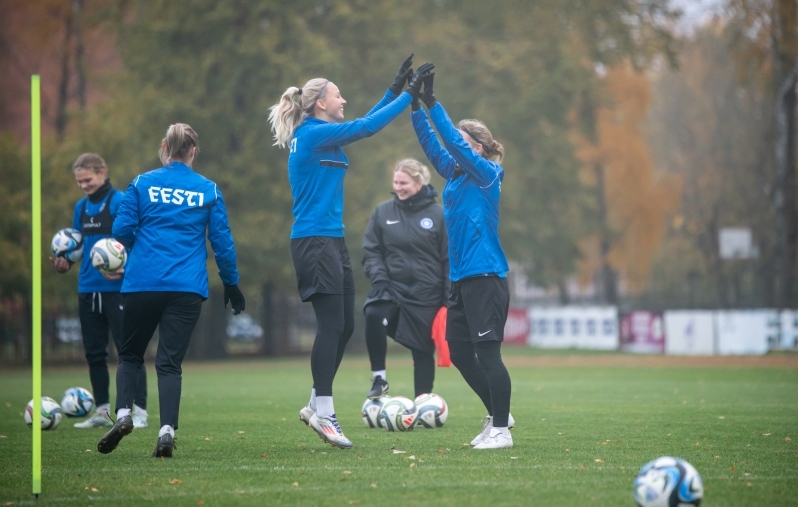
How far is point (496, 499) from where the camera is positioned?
18.1 ft

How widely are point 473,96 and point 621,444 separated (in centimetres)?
2674

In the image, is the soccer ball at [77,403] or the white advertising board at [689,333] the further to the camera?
the white advertising board at [689,333]

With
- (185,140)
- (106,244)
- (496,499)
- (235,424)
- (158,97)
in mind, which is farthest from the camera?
(158,97)

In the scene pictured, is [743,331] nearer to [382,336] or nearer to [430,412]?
[382,336]

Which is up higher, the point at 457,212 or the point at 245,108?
the point at 245,108

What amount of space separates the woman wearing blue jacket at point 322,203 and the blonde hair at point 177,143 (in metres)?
0.65

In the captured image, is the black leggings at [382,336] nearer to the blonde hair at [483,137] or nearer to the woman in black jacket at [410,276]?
the woman in black jacket at [410,276]

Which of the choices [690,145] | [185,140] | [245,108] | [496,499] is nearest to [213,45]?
[245,108]

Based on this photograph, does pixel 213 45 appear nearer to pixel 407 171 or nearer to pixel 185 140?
pixel 407 171

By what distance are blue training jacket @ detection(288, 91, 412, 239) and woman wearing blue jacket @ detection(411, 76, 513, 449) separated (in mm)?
440

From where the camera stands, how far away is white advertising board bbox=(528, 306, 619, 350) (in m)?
29.8

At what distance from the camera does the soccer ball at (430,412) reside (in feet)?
30.7

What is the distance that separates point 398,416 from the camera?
9188mm

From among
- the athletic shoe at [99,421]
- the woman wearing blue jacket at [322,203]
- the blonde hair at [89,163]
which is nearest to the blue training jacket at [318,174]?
the woman wearing blue jacket at [322,203]
